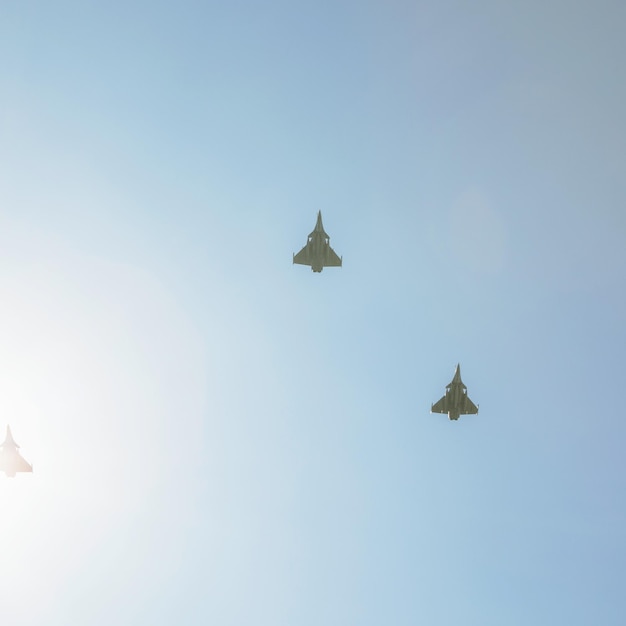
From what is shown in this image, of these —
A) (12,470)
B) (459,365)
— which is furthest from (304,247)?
(12,470)

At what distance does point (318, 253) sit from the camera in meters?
68.6

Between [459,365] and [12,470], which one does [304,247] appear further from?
[12,470]

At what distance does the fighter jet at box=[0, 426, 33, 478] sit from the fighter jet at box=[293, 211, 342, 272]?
3497 cm

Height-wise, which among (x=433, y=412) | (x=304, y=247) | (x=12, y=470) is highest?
(x=304, y=247)

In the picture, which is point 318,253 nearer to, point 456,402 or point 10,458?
point 456,402

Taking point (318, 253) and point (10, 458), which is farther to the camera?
point (10, 458)

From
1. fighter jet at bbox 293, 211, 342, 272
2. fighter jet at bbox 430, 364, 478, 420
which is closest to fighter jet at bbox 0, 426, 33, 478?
fighter jet at bbox 293, 211, 342, 272

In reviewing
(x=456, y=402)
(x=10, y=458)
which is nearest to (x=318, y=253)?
(x=456, y=402)

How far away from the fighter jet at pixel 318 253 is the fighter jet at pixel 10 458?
34968 millimetres

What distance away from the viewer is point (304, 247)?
68875 mm

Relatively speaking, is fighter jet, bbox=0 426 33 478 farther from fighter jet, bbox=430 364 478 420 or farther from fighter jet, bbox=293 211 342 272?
fighter jet, bbox=430 364 478 420

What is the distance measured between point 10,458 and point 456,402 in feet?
152

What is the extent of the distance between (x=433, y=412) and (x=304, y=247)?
2149 centimetres

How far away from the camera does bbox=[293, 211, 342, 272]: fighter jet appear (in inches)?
2692
